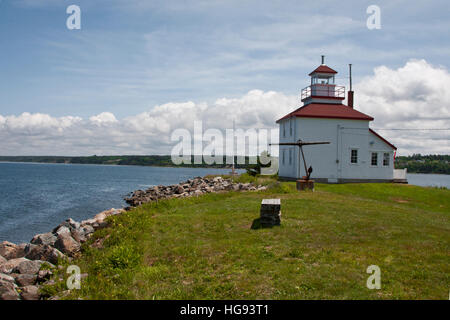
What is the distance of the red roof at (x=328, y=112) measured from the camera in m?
34.1

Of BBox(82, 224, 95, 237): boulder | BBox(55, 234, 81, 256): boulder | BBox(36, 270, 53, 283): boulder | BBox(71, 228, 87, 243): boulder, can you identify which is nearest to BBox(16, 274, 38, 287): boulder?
BBox(36, 270, 53, 283): boulder

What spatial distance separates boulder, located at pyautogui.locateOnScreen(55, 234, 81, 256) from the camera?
13258mm

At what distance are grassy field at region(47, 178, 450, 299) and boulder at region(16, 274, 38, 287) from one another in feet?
4.54

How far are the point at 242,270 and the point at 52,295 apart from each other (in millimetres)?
4464

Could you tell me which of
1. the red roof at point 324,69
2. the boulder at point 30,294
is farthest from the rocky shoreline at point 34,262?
the red roof at point 324,69

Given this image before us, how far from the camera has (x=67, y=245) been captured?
1348cm

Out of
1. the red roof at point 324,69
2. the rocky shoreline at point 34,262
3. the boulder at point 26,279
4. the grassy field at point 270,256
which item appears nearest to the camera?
the grassy field at point 270,256

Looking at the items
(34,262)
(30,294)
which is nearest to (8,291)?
(30,294)

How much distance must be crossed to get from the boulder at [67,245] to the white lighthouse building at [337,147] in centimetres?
2292

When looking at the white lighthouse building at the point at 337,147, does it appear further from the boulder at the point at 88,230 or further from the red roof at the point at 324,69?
the boulder at the point at 88,230

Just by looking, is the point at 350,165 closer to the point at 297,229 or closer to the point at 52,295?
the point at 297,229
